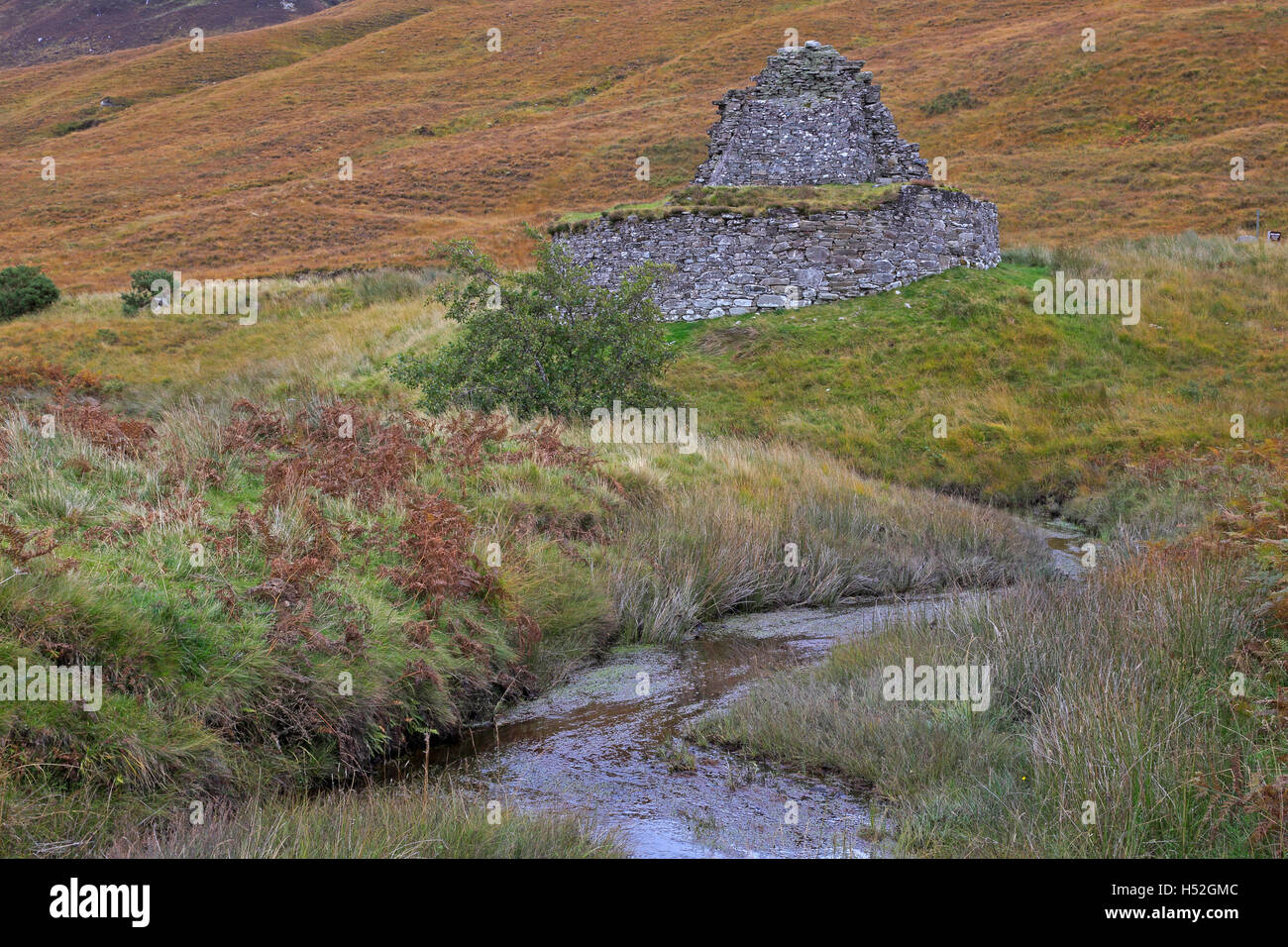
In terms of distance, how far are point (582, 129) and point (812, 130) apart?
2765cm

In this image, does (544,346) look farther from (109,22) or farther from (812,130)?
(109,22)

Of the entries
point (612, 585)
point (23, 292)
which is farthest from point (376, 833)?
point (23, 292)

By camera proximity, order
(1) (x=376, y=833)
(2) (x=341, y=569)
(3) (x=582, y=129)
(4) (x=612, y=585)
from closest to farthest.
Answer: (1) (x=376, y=833), (2) (x=341, y=569), (4) (x=612, y=585), (3) (x=582, y=129)

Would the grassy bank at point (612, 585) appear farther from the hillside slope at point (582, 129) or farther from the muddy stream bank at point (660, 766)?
the hillside slope at point (582, 129)

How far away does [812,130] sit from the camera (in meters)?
23.3

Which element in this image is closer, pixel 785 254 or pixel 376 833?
pixel 376 833

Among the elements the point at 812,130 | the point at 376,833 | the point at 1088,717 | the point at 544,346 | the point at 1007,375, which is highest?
the point at 812,130

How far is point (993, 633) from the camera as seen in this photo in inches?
280

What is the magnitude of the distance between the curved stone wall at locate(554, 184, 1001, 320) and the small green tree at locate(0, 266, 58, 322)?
65.7ft

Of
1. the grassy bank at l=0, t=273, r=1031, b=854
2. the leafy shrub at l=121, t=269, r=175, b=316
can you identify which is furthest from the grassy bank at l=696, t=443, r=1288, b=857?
the leafy shrub at l=121, t=269, r=175, b=316

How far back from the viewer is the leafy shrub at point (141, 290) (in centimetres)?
2819

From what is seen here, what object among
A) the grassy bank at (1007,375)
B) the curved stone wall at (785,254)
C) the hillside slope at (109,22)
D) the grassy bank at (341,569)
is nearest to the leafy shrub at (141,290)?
the curved stone wall at (785,254)
